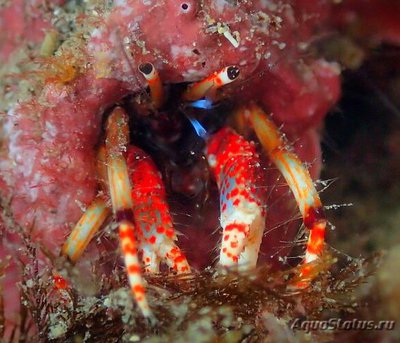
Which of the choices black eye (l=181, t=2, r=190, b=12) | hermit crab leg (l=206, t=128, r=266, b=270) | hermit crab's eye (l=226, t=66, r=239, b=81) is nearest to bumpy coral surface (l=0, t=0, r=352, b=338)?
black eye (l=181, t=2, r=190, b=12)

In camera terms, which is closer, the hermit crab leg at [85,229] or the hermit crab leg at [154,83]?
the hermit crab leg at [154,83]

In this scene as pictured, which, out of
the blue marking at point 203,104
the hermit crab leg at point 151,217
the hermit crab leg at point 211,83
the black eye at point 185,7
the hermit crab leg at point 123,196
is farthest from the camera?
the blue marking at point 203,104

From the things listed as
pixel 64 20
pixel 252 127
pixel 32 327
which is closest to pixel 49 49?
pixel 64 20

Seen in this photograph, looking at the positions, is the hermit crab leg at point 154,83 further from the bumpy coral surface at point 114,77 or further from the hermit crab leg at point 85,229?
the hermit crab leg at point 85,229

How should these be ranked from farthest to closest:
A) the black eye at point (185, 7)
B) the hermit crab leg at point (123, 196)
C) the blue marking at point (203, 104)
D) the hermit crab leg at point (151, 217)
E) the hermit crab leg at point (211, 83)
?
1. the blue marking at point (203, 104)
2. the hermit crab leg at point (151, 217)
3. the hermit crab leg at point (211, 83)
4. the black eye at point (185, 7)
5. the hermit crab leg at point (123, 196)

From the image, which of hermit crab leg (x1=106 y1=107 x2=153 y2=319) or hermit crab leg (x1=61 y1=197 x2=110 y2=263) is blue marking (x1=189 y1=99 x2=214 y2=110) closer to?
hermit crab leg (x1=106 y1=107 x2=153 y2=319)

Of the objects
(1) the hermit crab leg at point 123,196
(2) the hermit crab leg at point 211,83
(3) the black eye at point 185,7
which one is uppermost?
(3) the black eye at point 185,7

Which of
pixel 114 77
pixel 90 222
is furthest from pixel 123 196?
pixel 114 77

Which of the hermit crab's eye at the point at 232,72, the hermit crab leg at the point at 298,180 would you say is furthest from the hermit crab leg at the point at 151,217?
the hermit crab's eye at the point at 232,72
